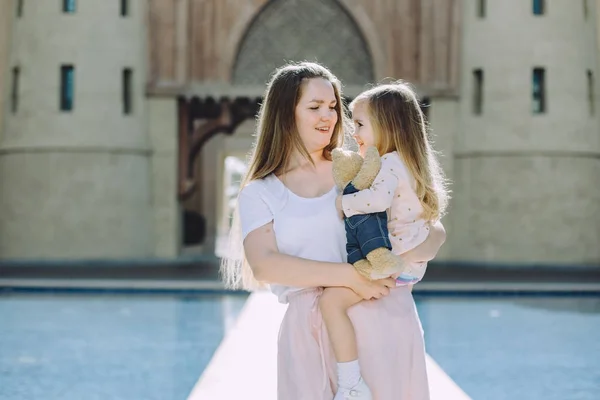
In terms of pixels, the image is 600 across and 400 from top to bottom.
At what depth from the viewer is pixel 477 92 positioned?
52.9ft

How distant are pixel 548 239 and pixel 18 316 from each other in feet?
34.9

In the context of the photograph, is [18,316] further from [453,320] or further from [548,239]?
[548,239]

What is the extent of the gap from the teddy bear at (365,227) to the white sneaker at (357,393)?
285 mm

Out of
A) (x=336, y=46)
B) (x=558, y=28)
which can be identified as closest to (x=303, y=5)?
(x=336, y=46)

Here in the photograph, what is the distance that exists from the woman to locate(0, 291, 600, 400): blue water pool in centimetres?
295

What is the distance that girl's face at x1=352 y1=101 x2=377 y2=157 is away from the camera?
2135 mm

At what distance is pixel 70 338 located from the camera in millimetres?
7141

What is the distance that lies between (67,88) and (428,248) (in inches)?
579

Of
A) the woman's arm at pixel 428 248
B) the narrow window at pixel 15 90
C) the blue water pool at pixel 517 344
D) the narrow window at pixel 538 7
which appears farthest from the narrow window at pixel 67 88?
the woman's arm at pixel 428 248

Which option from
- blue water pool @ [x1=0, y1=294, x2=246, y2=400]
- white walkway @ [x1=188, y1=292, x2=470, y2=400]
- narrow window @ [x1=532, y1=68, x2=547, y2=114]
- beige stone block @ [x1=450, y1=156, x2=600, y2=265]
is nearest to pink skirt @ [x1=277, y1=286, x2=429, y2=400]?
white walkway @ [x1=188, y1=292, x2=470, y2=400]

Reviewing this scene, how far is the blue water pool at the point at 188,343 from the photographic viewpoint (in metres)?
5.18

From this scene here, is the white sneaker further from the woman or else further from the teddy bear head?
the teddy bear head

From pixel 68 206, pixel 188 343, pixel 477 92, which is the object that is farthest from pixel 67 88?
pixel 188 343

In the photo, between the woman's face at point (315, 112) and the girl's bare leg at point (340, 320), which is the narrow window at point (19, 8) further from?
the girl's bare leg at point (340, 320)
